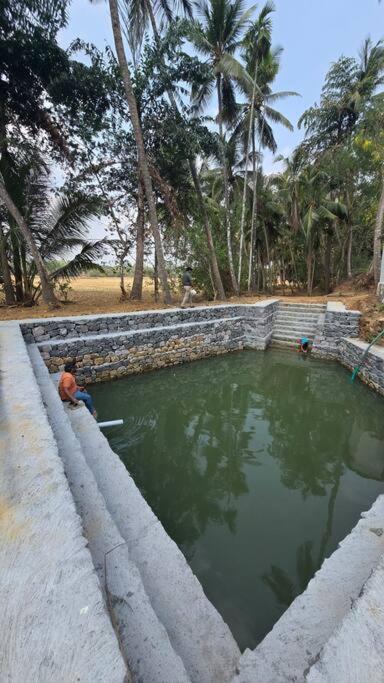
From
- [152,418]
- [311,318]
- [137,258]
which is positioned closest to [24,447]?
[152,418]

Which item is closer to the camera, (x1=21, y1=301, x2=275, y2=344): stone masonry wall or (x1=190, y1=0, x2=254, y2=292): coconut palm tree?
(x1=21, y1=301, x2=275, y2=344): stone masonry wall

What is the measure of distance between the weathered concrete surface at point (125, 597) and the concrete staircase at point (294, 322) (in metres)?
9.11

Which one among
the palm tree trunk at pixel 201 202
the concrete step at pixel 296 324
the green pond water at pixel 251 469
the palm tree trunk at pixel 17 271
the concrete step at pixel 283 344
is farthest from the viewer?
the concrete step at pixel 296 324

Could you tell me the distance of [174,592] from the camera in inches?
75.7

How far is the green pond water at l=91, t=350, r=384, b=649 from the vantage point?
268 cm

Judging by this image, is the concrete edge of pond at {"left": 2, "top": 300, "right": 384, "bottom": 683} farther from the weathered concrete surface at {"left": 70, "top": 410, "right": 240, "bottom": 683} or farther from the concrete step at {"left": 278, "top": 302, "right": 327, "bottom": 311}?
the concrete step at {"left": 278, "top": 302, "right": 327, "bottom": 311}

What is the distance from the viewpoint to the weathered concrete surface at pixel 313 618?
153cm

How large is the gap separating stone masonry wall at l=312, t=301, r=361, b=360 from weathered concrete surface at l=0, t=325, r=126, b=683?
28.0 ft

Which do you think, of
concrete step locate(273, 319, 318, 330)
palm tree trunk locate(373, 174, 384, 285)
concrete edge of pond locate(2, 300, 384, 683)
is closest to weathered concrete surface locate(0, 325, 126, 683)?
concrete edge of pond locate(2, 300, 384, 683)

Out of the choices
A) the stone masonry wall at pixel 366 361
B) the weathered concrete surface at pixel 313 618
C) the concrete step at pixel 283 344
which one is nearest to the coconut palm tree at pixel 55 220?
the concrete step at pixel 283 344

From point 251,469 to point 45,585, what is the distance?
317 cm

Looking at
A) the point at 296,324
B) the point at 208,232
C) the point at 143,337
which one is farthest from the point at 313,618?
the point at 208,232

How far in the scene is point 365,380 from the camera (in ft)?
23.1

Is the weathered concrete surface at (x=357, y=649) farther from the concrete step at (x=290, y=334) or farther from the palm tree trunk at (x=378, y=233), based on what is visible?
the palm tree trunk at (x=378, y=233)
